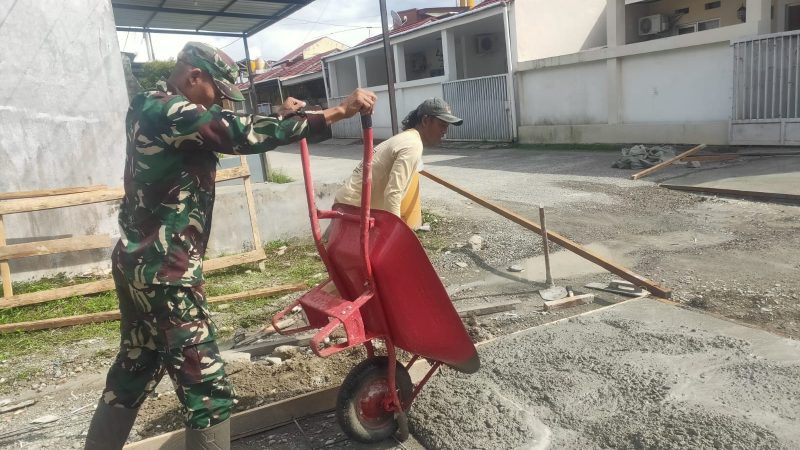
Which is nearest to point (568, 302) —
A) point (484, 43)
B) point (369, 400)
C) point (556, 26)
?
point (369, 400)

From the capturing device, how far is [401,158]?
3.41 m

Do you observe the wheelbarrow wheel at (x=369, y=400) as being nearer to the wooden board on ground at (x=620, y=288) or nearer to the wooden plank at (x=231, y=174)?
the wooden board on ground at (x=620, y=288)

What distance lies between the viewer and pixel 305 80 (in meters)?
28.1

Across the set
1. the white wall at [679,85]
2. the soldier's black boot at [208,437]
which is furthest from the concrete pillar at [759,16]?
the soldier's black boot at [208,437]

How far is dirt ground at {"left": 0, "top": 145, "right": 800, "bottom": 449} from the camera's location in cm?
361

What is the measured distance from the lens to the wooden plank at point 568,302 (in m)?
4.56

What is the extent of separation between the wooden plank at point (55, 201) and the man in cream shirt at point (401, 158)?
3082mm

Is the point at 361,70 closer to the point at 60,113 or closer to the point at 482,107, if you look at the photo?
the point at 482,107

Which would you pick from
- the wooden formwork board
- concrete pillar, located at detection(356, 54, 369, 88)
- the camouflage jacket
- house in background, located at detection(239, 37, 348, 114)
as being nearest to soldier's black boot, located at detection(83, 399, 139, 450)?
the camouflage jacket

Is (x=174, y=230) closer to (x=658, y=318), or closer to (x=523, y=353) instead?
(x=523, y=353)

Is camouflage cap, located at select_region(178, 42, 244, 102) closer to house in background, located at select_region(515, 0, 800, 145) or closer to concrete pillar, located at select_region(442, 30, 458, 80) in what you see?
house in background, located at select_region(515, 0, 800, 145)

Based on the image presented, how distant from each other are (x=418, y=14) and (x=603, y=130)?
39.0ft

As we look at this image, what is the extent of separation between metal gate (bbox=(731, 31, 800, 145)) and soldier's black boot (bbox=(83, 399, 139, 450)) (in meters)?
11.6

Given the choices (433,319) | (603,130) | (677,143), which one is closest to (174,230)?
(433,319)
